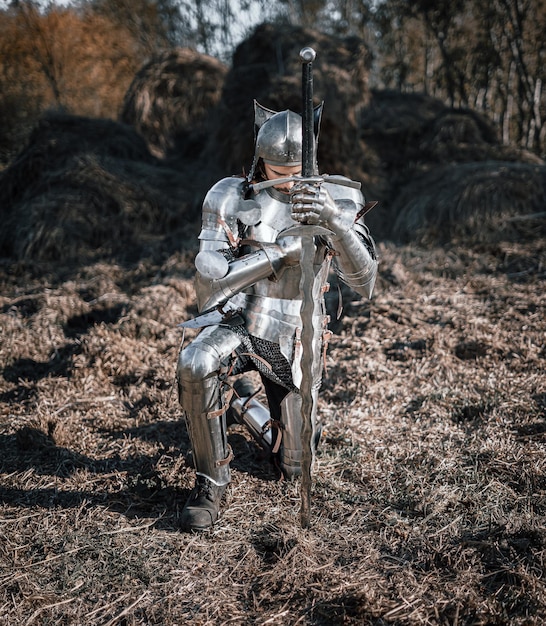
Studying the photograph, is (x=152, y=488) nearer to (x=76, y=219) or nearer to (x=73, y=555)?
(x=73, y=555)

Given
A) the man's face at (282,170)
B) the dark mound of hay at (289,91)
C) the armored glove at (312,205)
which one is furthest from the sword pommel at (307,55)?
the dark mound of hay at (289,91)

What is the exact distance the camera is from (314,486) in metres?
2.63

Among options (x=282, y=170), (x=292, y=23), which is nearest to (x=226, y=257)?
(x=282, y=170)

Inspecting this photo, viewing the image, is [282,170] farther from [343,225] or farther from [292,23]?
[292,23]

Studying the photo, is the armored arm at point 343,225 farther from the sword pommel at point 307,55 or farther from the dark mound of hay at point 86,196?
the dark mound of hay at point 86,196

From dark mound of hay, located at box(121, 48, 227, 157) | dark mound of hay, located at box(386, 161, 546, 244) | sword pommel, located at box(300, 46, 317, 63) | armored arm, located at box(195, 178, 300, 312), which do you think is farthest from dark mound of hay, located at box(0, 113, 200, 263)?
sword pommel, located at box(300, 46, 317, 63)

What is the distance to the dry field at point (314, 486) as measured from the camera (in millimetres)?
1988

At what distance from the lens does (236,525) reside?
239cm

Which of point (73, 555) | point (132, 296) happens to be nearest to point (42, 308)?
point (132, 296)

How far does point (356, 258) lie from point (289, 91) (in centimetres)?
600

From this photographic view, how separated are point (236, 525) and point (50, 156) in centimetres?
714

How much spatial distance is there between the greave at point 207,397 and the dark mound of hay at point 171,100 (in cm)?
788

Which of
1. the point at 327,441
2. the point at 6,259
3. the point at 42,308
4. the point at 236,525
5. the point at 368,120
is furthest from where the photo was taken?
the point at 368,120

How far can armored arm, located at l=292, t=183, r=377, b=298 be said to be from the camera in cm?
205
